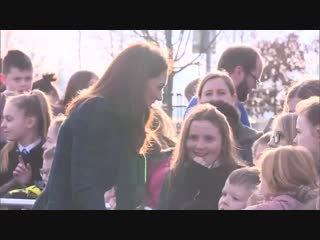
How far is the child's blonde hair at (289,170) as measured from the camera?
331cm

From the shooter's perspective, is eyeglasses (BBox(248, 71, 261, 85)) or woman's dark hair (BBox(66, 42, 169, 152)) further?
eyeglasses (BBox(248, 71, 261, 85))

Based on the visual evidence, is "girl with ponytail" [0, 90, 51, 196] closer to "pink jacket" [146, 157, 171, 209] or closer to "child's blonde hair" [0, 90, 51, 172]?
"child's blonde hair" [0, 90, 51, 172]

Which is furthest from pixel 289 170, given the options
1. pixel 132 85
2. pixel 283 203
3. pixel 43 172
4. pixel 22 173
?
pixel 22 173

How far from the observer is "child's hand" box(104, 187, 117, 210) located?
11.2 ft

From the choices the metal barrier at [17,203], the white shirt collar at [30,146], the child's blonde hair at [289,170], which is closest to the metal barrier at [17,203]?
the metal barrier at [17,203]

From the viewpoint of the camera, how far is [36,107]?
364cm

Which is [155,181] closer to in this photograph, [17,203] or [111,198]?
[111,198]

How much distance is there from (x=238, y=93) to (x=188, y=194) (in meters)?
0.56

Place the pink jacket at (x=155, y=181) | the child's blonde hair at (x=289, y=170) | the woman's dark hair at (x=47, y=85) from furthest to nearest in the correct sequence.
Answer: the woman's dark hair at (x=47, y=85), the pink jacket at (x=155, y=181), the child's blonde hair at (x=289, y=170)

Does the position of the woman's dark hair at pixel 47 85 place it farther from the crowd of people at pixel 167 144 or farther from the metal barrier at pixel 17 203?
the metal barrier at pixel 17 203

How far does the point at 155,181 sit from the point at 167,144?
19cm

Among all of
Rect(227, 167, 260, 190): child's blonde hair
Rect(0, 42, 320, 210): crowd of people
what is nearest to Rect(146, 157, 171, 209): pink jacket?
Rect(0, 42, 320, 210): crowd of people
